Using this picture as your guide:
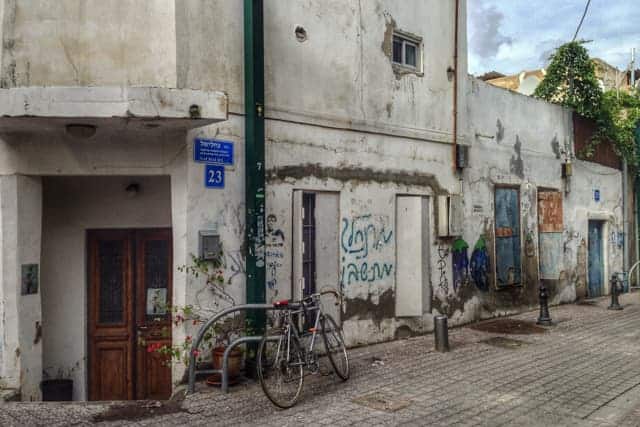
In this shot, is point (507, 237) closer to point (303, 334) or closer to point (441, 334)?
point (441, 334)

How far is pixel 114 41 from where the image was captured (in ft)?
22.9

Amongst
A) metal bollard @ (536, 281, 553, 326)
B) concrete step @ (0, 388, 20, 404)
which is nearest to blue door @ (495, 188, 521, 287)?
metal bollard @ (536, 281, 553, 326)

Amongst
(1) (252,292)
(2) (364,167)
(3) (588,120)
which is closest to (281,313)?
(1) (252,292)

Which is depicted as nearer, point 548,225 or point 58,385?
point 58,385

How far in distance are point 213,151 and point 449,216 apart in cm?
498

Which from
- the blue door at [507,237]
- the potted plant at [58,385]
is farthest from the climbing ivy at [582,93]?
the potted plant at [58,385]

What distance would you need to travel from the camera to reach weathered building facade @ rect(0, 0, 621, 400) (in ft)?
22.6

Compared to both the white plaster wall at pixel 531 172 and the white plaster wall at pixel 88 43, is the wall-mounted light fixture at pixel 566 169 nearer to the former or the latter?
the white plaster wall at pixel 531 172

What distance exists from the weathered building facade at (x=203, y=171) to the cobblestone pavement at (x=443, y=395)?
0.94 m

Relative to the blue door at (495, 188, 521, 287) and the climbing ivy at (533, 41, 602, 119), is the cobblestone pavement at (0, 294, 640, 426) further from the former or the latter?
the climbing ivy at (533, 41, 602, 119)

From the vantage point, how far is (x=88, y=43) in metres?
6.92

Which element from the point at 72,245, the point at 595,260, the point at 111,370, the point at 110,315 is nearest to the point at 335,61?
the point at 72,245

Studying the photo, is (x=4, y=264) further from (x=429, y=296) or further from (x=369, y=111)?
(x=429, y=296)

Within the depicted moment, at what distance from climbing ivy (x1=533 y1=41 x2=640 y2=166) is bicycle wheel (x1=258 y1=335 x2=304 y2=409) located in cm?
1204
